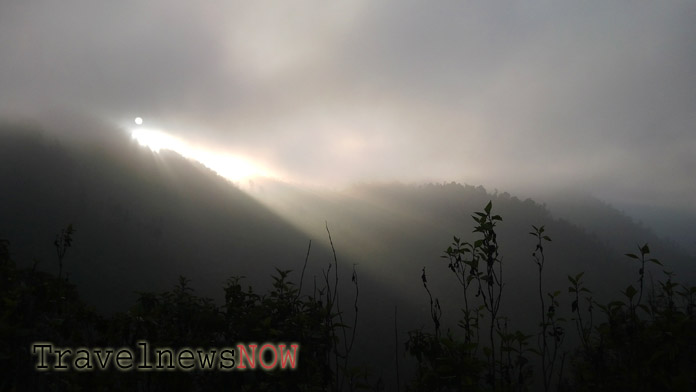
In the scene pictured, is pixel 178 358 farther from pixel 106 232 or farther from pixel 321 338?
pixel 106 232

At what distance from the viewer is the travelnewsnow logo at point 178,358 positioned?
398 cm

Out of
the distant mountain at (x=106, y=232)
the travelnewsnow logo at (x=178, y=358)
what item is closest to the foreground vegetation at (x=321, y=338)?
the travelnewsnow logo at (x=178, y=358)

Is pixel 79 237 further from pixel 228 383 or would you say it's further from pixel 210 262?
pixel 228 383

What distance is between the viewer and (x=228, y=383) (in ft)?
13.8

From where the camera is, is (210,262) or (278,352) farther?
(210,262)

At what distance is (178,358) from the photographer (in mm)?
4371

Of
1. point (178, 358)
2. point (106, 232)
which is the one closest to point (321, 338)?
point (178, 358)

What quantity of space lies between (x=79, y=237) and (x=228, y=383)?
191 metres

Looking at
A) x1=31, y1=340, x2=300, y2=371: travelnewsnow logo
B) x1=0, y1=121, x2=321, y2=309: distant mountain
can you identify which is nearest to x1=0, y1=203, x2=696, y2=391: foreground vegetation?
x1=31, y1=340, x2=300, y2=371: travelnewsnow logo

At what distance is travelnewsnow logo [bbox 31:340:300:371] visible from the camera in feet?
13.1

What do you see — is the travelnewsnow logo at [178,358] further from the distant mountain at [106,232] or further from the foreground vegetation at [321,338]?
the distant mountain at [106,232]

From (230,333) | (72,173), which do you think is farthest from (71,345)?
(72,173)

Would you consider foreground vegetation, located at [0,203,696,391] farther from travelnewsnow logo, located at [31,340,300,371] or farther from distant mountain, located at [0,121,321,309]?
distant mountain, located at [0,121,321,309]

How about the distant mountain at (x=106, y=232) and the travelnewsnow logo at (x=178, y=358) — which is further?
the distant mountain at (x=106, y=232)
